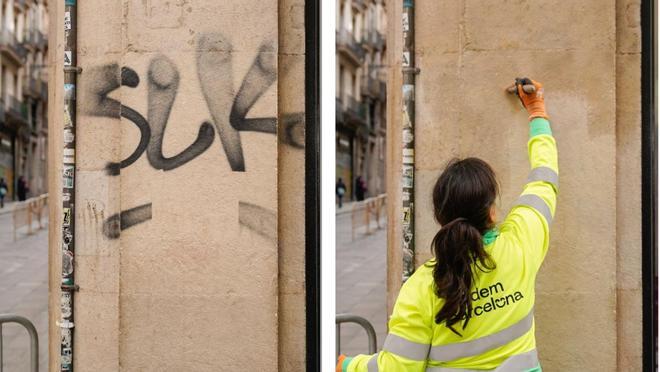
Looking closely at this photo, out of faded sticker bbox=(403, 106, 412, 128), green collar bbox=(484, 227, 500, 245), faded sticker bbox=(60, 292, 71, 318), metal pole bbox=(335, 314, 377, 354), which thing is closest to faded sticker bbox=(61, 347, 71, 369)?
faded sticker bbox=(60, 292, 71, 318)

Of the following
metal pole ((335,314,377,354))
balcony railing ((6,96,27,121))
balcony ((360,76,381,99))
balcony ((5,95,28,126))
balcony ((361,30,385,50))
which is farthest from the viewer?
balcony railing ((6,96,27,121))

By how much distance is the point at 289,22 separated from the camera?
13.2 feet

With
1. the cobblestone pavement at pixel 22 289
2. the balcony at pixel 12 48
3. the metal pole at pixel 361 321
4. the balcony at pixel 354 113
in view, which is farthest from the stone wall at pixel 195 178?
the balcony at pixel 12 48

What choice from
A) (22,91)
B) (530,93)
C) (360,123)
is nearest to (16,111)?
(22,91)

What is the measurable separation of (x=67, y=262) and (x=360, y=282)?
11.0 meters

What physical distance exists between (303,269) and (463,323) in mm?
1723

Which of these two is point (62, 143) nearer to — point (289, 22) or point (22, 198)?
point (289, 22)

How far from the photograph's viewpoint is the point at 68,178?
409 centimetres

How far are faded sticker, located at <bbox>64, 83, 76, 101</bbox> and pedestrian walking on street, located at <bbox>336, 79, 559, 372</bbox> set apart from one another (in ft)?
7.49

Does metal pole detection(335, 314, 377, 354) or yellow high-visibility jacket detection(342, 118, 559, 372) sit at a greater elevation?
yellow high-visibility jacket detection(342, 118, 559, 372)

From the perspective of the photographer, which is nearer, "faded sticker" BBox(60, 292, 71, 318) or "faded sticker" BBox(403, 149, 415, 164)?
"faded sticker" BBox(403, 149, 415, 164)

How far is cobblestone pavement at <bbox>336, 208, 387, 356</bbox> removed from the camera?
809cm

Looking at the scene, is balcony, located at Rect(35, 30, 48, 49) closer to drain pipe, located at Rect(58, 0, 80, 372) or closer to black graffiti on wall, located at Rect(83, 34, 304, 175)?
drain pipe, located at Rect(58, 0, 80, 372)

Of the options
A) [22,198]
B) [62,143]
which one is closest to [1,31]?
[22,198]
